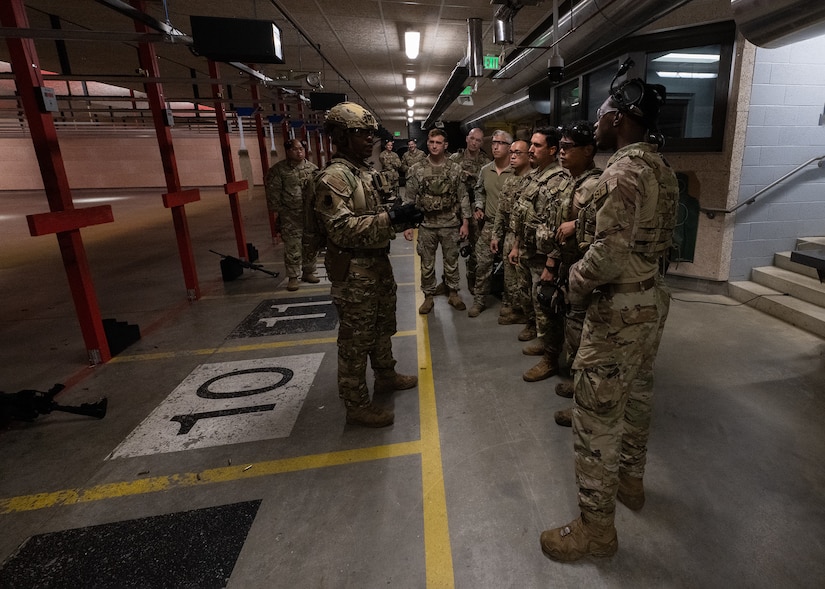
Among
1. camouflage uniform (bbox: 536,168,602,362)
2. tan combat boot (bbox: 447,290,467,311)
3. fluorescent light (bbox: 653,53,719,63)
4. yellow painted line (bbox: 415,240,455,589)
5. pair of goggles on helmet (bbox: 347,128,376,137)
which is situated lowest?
yellow painted line (bbox: 415,240,455,589)

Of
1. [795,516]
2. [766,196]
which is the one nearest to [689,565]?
[795,516]

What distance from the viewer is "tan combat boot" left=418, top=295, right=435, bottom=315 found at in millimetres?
4828

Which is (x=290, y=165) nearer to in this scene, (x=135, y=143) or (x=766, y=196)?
(x=766, y=196)

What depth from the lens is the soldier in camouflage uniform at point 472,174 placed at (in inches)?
201

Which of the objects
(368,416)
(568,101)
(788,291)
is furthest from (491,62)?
(368,416)

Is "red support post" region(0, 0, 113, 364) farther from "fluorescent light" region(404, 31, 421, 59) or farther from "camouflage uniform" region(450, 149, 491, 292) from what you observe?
"fluorescent light" region(404, 31, 421, 59)

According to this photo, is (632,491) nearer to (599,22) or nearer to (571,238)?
(571,238)

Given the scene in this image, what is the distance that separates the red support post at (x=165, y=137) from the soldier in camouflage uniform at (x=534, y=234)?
370 centimetres

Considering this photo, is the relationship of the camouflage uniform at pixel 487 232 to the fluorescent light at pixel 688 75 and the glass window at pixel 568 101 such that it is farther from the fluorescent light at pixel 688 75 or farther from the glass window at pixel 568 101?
the glass window at pixel 568 101

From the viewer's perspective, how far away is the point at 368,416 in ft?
9.14

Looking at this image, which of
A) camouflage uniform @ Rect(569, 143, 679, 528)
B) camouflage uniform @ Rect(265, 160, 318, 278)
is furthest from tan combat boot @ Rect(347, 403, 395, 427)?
camouflage uniform @ Rect(265, 160, 318, 278)

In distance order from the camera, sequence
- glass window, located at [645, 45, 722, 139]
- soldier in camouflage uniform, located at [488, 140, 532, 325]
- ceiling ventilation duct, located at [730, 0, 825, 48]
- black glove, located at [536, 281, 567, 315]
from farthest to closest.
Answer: glass window, located at [645, 45, 722, 139]
soldier in camouflage uniform, located at [488, 140, 532, 325]
black glove, located at [536, 281, 567, 315]
ceiling ventilation duct, located at [730, 0, 825, 48]

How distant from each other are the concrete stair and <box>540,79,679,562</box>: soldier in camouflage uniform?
136 inches

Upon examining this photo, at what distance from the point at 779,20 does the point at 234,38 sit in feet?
11.6
